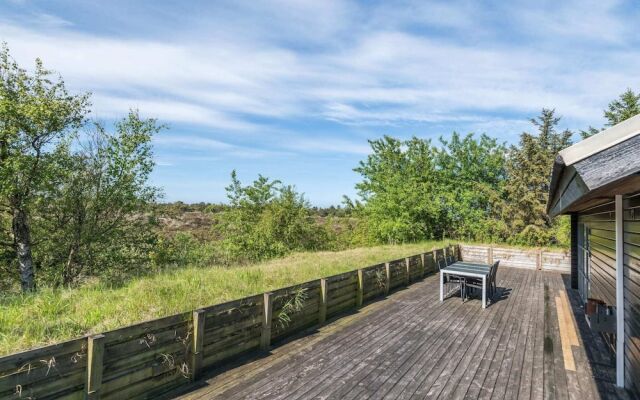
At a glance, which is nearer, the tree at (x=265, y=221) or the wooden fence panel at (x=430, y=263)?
the wooden fence panel at (x=430, y=263)

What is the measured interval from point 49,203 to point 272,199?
11.6 meters

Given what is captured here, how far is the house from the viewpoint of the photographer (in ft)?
5.60

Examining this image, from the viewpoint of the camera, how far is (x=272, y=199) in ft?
68.4

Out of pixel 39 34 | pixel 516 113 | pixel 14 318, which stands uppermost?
pixel 516 113

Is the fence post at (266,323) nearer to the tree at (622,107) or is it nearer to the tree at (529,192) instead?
the tree at (529,192)

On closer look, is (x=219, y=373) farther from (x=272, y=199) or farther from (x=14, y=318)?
(x=272, y=199)

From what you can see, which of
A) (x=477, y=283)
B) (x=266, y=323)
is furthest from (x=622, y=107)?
(x=266, y=323)

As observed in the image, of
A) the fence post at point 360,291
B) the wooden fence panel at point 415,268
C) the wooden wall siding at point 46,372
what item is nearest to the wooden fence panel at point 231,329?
the wooden wall siding at point 46,372

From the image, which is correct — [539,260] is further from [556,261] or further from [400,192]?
[400,192]

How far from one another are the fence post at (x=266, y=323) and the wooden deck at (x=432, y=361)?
18 centimetres

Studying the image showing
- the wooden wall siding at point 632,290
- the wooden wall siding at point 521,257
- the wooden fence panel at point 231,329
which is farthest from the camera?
the wooden wall siding at point 521,257

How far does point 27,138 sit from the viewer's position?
10219 mm

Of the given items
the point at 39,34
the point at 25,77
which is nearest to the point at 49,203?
the point at 25,77

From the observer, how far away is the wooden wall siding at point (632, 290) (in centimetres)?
347
